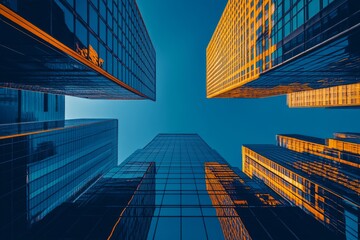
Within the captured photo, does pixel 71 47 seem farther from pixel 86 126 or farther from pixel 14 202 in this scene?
pixel 86 126

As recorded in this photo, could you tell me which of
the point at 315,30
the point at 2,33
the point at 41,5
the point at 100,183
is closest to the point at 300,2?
the point at 315,30

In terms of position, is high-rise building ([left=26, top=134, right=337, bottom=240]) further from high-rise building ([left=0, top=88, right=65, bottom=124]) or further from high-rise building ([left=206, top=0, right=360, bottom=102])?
high-rise building ([left=0, top=88, right=65, bottom=124])

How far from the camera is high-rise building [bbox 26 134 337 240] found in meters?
15.1

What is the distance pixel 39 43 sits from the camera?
14.1 meters

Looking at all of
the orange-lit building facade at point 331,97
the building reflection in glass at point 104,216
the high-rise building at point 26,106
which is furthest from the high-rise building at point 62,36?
the orange-lit building facade at point 331,97

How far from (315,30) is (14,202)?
52043 millimetres

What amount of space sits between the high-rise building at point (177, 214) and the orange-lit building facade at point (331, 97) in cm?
7035

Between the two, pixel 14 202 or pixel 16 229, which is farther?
pixel 14 202

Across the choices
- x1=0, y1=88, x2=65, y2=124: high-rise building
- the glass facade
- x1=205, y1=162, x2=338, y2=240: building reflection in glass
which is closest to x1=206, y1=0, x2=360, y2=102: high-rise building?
x1=205, y1=162, x2=338, y2=240: building reflection in glass

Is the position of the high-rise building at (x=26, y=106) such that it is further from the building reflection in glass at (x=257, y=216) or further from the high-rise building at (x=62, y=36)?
the building reflection in glass at (x=257, y=216)

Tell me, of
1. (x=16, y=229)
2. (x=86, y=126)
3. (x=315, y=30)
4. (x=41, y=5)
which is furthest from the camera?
(x=86, y=126)

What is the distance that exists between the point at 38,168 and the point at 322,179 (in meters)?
64.3

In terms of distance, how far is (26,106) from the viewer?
206ft

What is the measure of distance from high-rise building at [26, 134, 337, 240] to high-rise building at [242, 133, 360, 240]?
10573 millimetres
